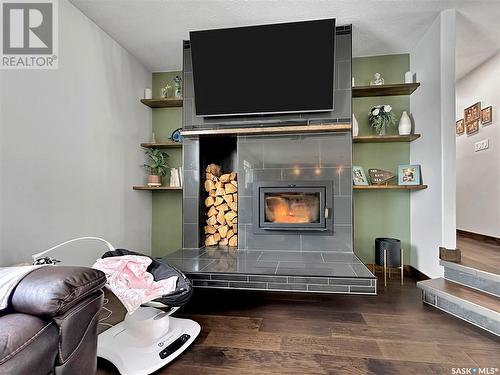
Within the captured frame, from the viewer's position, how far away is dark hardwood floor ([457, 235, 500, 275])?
224 centimetres

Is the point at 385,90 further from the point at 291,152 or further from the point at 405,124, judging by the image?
the point at 291,152

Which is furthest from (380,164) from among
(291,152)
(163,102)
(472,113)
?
(163,102)

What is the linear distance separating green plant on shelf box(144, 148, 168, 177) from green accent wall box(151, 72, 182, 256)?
0.10 m

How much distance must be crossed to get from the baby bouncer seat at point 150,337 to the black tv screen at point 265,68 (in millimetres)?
1887

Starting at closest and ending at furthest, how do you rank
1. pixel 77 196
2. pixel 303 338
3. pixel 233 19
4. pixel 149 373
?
pixel 149 373, pixel 303 338, pixel 77 196, pixel 233 19

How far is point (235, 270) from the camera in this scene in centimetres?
216

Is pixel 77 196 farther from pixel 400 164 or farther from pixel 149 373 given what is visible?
pixel 400 164

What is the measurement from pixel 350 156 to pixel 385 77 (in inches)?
49.6

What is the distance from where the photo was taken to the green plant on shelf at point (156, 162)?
3.40 meters

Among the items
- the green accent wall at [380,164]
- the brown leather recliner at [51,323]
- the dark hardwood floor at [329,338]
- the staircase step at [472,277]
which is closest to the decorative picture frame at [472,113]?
the green accent wall at [380,164]

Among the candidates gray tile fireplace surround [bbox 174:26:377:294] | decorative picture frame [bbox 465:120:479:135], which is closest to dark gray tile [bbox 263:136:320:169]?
gray tile fireplace surround [bbox 174:26:377:294]

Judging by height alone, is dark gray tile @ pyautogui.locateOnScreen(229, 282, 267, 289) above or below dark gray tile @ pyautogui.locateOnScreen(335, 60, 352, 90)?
below

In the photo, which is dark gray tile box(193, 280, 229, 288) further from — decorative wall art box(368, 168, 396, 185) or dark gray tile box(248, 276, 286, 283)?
decorative wall art box(368, 168, 396, 185)

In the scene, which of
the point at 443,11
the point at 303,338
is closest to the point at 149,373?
the point at 303,338
